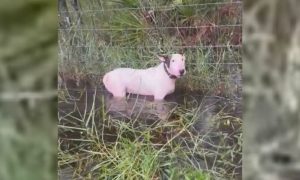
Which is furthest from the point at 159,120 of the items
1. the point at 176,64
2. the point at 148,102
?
the point at 176,64

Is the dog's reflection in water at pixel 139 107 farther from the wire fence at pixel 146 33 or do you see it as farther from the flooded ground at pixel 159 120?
the wire fence at pixel 146 33

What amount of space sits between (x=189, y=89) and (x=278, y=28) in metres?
0.32

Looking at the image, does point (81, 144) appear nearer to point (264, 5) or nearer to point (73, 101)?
point (73, 101)

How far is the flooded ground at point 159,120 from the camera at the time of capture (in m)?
1.58

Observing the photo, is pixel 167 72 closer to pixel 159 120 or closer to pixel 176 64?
pixel 176 64

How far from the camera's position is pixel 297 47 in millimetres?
1461

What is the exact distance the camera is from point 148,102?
5.44 ft

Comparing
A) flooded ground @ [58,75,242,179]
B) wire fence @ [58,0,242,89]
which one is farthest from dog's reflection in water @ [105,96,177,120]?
wire fence @ [58,0,242,89]

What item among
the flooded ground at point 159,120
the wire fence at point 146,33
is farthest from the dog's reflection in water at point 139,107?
the wire fence at point 146,33

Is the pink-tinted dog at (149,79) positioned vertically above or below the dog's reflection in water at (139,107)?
above

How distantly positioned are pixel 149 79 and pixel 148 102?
0.23 ft

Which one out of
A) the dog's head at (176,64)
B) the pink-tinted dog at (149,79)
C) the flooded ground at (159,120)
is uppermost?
the dog's head at (176,64)

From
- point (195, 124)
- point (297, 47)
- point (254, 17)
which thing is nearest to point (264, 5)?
point (254, 17)

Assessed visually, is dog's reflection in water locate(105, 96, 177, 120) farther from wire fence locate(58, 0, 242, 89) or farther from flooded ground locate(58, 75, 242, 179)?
wire fence locate(58, 0, 242, 89)
